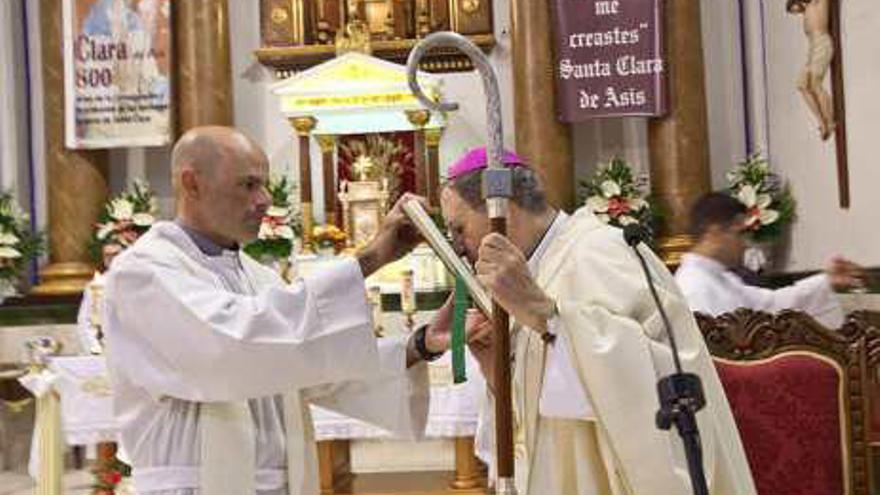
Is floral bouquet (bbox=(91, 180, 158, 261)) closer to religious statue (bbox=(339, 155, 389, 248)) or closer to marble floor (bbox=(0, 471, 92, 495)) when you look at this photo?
religious statue (bbox=(339, 155, 389, 248))

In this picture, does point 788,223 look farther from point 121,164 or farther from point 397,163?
point 121,164

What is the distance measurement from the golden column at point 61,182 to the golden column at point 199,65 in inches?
38.1

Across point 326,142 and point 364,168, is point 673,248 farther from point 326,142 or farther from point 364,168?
point 326,142

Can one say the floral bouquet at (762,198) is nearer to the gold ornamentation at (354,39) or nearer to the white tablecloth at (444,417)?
the gold ornamentation at (354,39)

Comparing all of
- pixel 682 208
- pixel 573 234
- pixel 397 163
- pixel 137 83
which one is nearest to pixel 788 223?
pixel 682 208

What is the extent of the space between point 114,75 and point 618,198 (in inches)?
177

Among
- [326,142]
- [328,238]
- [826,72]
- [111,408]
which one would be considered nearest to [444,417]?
[111,408]

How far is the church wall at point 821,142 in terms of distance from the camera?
733 cm

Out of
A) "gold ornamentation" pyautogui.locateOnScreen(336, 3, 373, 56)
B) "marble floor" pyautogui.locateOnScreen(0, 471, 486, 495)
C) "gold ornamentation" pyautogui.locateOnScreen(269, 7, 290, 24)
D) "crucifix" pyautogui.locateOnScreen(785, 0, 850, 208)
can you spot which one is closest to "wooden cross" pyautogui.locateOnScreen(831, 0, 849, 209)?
"crucifix" pyautogui.locateOnScreen(785, 0, 850, 208)

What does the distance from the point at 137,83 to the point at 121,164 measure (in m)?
0.94

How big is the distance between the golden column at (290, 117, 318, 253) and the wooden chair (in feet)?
21.3

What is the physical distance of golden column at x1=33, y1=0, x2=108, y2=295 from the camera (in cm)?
1055

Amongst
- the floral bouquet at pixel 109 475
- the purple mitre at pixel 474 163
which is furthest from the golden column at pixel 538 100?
the purple mitre at pixel 474 163

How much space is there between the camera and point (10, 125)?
10.8 m
